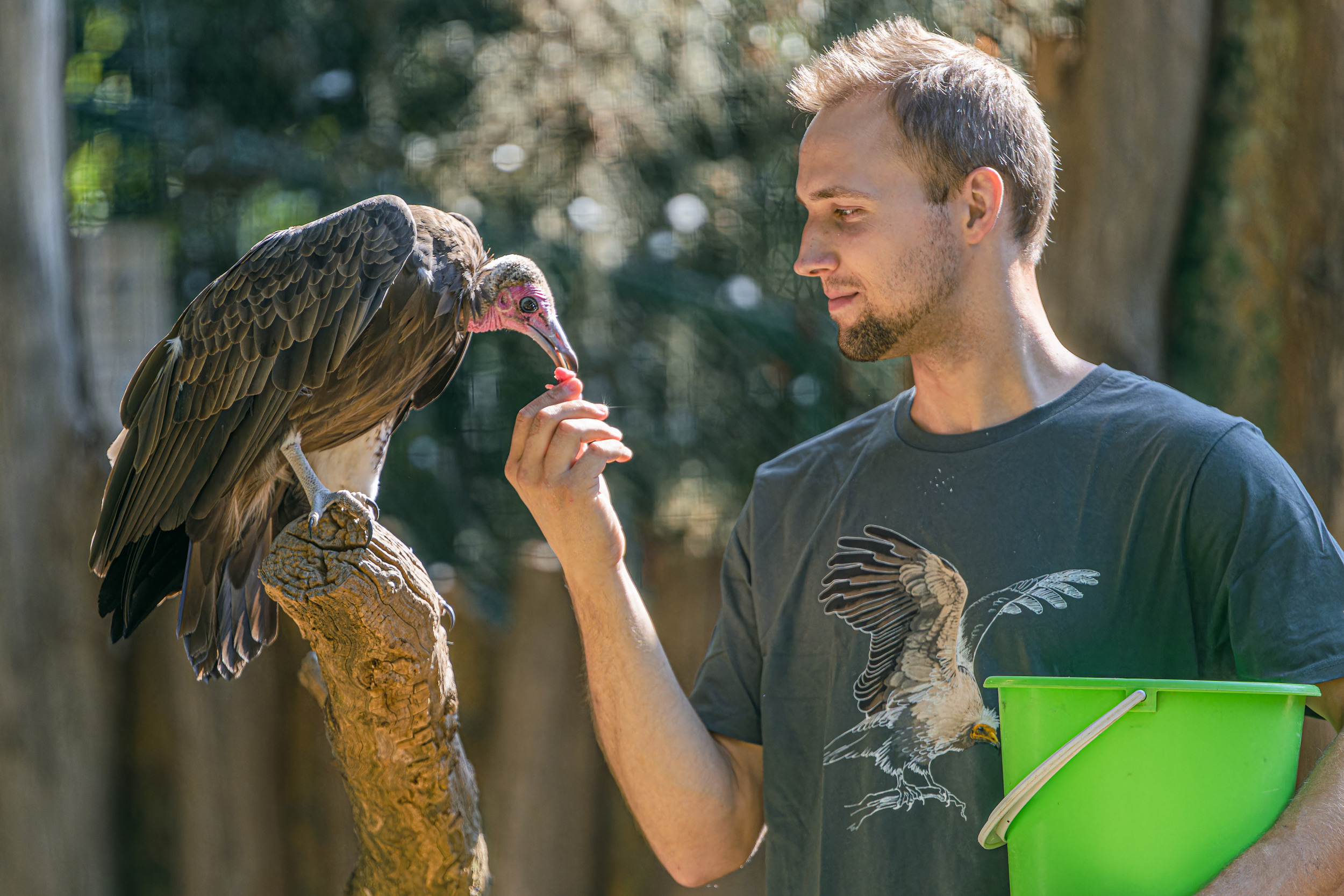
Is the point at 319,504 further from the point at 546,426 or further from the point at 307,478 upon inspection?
the point at 546,426

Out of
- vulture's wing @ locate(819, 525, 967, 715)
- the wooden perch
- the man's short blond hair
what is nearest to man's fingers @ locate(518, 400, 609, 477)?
the wooden perch

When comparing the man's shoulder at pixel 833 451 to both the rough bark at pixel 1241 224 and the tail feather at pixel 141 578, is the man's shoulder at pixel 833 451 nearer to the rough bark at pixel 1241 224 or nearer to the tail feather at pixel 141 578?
the tail feather at pixel 141 578

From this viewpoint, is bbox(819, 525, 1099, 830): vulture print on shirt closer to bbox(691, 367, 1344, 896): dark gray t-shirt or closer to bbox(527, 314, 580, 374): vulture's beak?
bbox(691, 367, 1344, 896): dark gray t-shirt

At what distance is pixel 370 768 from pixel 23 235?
2121 millimetres

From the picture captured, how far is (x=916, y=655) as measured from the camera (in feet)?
5.10

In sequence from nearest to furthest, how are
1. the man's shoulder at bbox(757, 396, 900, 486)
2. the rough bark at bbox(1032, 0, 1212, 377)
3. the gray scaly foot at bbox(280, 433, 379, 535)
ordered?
the man's shoulder at bbox(757, 396, 900, 486) < the gray scaly foot at bbox(280, 433, 379, 535) < the rough bark at bbox(1032, 0, 1212, 377)

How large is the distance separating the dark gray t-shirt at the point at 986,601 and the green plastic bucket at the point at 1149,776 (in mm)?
185

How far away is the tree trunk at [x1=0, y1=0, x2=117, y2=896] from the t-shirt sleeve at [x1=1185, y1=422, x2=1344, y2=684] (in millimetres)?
2897

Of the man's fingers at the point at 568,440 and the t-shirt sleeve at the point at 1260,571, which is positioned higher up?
the man's fingers at the point at 568,440

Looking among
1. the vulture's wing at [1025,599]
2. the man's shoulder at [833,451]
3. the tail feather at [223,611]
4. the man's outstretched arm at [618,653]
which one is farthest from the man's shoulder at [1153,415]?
the tail feather at [223,611]

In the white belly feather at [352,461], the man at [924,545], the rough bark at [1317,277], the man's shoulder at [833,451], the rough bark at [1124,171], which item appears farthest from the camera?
the rough bark at [1124,171]

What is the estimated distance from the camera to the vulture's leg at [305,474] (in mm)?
2049

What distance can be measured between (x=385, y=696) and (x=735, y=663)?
1.81 feet

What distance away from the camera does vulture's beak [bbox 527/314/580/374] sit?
2104 mm
